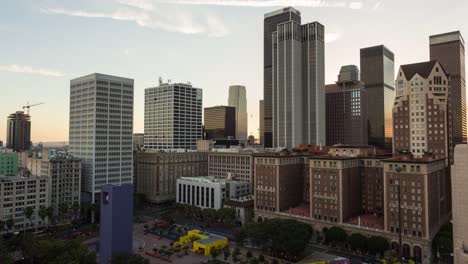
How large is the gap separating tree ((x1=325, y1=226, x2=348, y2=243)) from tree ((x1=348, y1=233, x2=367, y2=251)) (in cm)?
350

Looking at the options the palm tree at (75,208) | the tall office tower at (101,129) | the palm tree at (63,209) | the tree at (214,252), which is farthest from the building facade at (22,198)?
the tree at (214,252)

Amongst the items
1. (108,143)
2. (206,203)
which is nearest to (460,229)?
(206,203)

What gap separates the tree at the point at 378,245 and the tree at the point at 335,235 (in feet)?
34.2

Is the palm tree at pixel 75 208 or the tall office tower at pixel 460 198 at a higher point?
the tall office tower at pixel 460 198

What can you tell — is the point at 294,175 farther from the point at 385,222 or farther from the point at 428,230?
the point at 428,230

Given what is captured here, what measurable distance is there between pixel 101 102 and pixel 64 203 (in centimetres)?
5909

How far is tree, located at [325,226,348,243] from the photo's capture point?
409ft

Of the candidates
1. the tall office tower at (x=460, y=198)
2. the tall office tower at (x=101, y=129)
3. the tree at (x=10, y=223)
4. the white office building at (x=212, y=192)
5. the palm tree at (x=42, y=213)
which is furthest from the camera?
the white office building at (x=212, y=192)

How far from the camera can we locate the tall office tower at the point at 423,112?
534 ft

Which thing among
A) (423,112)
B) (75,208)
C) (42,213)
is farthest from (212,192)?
(423,112)

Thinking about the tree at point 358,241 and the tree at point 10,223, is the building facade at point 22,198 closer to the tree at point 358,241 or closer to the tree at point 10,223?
the tree at point 10,223

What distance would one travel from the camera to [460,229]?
62.4 meters

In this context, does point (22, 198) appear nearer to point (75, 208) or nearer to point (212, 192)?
point (75, 208)

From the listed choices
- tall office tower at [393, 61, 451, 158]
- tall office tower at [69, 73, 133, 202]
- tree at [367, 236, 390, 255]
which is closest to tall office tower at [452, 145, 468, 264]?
tree at [367, 236, 390, 255]
